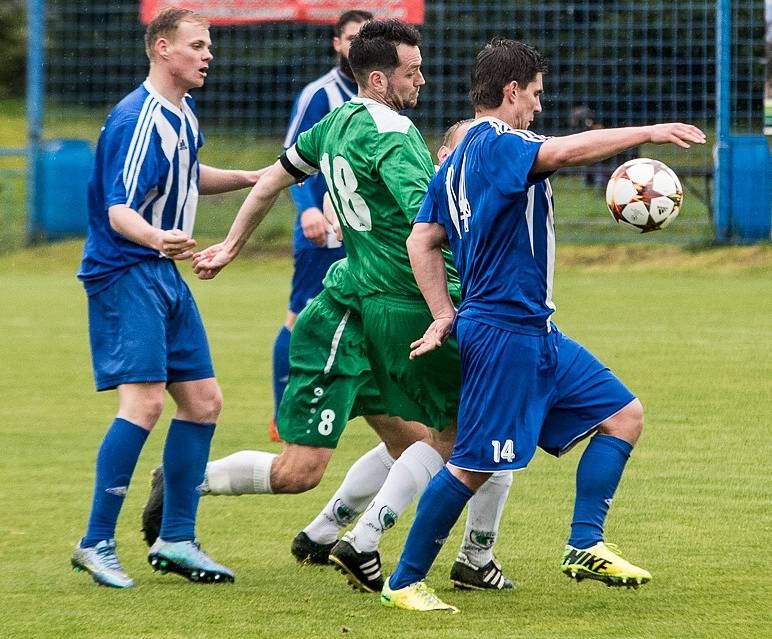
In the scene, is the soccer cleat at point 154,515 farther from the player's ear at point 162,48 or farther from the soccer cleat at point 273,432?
the soccer cleat at point 273,432

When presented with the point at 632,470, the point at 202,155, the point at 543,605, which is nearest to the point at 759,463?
the point at 632,470

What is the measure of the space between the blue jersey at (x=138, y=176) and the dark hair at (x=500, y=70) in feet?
3.87

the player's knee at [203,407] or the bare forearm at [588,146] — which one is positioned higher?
the bare forearm at [588,146]

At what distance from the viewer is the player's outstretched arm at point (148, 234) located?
16.0 ft

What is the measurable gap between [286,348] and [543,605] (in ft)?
12.1

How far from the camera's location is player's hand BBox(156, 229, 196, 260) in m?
4.86

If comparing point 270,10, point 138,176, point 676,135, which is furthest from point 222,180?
point 270,10

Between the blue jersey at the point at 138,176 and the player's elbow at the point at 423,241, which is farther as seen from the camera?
the blue jersey at the point at 138,176

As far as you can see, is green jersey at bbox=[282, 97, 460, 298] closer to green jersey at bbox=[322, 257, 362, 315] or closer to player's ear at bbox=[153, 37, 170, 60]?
green jersey at bbox=[322, 257, 362, 315]

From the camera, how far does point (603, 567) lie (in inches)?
179

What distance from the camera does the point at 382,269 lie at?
496 centimetres

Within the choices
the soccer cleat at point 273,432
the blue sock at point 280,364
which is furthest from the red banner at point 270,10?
the soccer cleat at point 273,432

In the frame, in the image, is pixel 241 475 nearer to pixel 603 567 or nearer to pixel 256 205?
pixel 256 205

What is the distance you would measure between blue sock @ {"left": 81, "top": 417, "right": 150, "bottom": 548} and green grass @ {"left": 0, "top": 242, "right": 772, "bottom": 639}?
0.64ft
